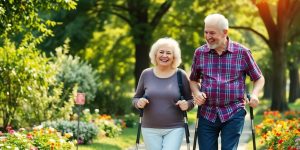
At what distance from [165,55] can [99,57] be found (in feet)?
88.9

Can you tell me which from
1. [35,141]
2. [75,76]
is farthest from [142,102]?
[75,76]

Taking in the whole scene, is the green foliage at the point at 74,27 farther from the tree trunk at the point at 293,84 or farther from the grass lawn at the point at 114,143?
the tree trunk at the point at 293,84

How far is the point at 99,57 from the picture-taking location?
111 ft

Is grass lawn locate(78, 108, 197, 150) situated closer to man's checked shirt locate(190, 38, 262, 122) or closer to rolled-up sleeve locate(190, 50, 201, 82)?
Result: rolled-up sleeve locate(190, 50, 201, 82)

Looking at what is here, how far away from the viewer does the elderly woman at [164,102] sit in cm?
681

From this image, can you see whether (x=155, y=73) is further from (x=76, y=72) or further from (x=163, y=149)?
(x=76, y=72)

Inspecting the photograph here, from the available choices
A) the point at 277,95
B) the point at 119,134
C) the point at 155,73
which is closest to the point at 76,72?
the point at 119,134

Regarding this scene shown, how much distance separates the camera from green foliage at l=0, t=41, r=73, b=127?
13.9 metres

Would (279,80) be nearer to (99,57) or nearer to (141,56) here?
(141,56)

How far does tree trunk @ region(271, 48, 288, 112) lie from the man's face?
20.1 meters

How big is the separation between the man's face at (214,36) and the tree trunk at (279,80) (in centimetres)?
2014

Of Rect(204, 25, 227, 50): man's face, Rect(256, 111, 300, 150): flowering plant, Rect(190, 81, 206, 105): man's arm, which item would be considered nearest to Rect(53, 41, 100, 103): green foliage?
Rect(256, 111, 300, 150): flowering plant

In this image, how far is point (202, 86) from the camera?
6.56 m

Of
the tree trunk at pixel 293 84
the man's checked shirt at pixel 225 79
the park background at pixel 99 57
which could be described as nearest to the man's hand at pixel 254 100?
the man's checked shirt at pixel 225 79
